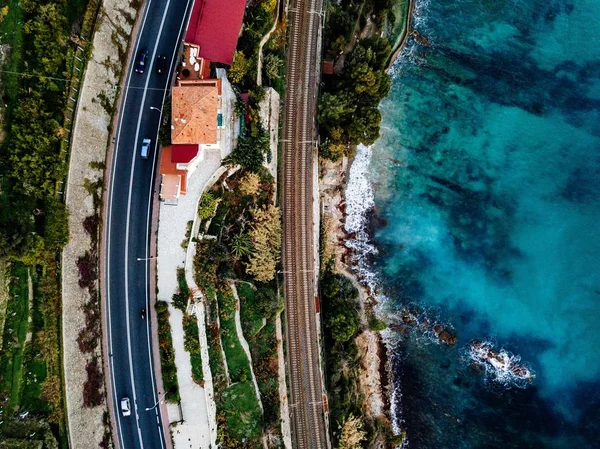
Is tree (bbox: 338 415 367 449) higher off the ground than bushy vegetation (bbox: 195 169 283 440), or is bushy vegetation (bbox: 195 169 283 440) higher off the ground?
bushy vegetation (bbox: 195 169 283 440)

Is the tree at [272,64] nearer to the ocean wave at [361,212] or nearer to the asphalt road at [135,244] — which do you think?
Result: the asphalt road at [135,244]

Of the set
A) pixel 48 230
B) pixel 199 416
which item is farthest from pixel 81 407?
Result: pixel 48 230

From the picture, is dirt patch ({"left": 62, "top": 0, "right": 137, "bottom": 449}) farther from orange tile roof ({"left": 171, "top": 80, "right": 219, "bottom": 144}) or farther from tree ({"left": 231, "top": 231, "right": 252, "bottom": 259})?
tree ({"left": 231, "top": 231, "right": 252, "bottom": 259})

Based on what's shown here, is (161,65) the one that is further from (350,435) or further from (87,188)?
(350,435)

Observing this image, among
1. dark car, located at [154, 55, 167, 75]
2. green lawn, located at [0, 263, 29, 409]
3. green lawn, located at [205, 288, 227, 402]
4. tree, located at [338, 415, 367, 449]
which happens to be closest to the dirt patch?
green lawn, located at [0, 263, 29, 409]

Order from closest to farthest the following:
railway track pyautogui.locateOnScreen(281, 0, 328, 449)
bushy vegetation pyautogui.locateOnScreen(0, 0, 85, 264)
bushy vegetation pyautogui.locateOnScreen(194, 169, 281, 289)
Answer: bushy vegetation pyautogui.locateOnScreen(0, 0, 85, 264) < bushy vegetation pyautogui.locateOnScreen(194, 169, 281, 289) < railway track pyautogui.locateOnScreen(281, 0, 328, 449)

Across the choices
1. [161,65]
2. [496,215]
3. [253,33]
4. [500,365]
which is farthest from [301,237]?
[500,365]

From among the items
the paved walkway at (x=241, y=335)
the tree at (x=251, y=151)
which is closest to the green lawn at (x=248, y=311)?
the paved walkway at (x=241, y=335)

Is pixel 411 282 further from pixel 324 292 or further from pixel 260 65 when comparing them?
pixel 260 65
